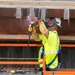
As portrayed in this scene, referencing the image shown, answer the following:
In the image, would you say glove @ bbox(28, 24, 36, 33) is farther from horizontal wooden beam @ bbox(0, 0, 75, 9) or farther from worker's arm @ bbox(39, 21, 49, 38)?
horizontal wooden beam @ bbox(0, 0, 75, 9)

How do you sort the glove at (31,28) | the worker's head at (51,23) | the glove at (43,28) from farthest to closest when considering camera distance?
the worker's head at (51,23)
the glove at (31,28)
the glove at (43,28)

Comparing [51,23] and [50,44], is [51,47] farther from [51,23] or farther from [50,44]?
[51,23]

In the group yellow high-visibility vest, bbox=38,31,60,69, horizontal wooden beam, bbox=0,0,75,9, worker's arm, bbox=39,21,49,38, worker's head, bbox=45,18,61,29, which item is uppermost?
horizontal wooden beam, bbox=0,0,75,9

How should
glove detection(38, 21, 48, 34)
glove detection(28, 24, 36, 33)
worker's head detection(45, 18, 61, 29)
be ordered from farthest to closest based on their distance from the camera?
worker's head detection(45, 18, 61, 29)
glove detection(28, 24, 36, 33)
glove detection(38, 21, 48, 34)

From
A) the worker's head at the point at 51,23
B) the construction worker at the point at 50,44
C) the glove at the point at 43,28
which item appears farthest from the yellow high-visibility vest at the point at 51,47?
the glove at the point at 43,28

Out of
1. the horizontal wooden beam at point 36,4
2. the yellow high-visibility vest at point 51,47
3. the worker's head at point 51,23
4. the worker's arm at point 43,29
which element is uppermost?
the horizontal wooden beam at point 36,4

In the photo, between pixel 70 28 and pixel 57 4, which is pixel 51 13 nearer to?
pixel 57 4

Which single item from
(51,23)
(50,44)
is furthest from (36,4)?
(50,44)

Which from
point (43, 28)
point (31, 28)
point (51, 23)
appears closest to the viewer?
point (43, 28)

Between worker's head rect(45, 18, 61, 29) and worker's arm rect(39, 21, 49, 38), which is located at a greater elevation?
worker's head rect(45, 18, 61, 29)

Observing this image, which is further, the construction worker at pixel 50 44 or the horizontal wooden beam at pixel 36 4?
the horizontal wooden beam at pixel 36 4

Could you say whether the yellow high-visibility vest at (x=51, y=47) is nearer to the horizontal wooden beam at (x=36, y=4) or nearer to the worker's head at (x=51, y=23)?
the worker's head at (x=51, y=23)

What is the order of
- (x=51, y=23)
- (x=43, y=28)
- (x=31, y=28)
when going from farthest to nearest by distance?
(x=51, y=23) → (x=31, y=28) → (x=43, y=28)

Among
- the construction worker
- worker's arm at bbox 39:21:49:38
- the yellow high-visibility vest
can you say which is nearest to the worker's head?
the construction worker
